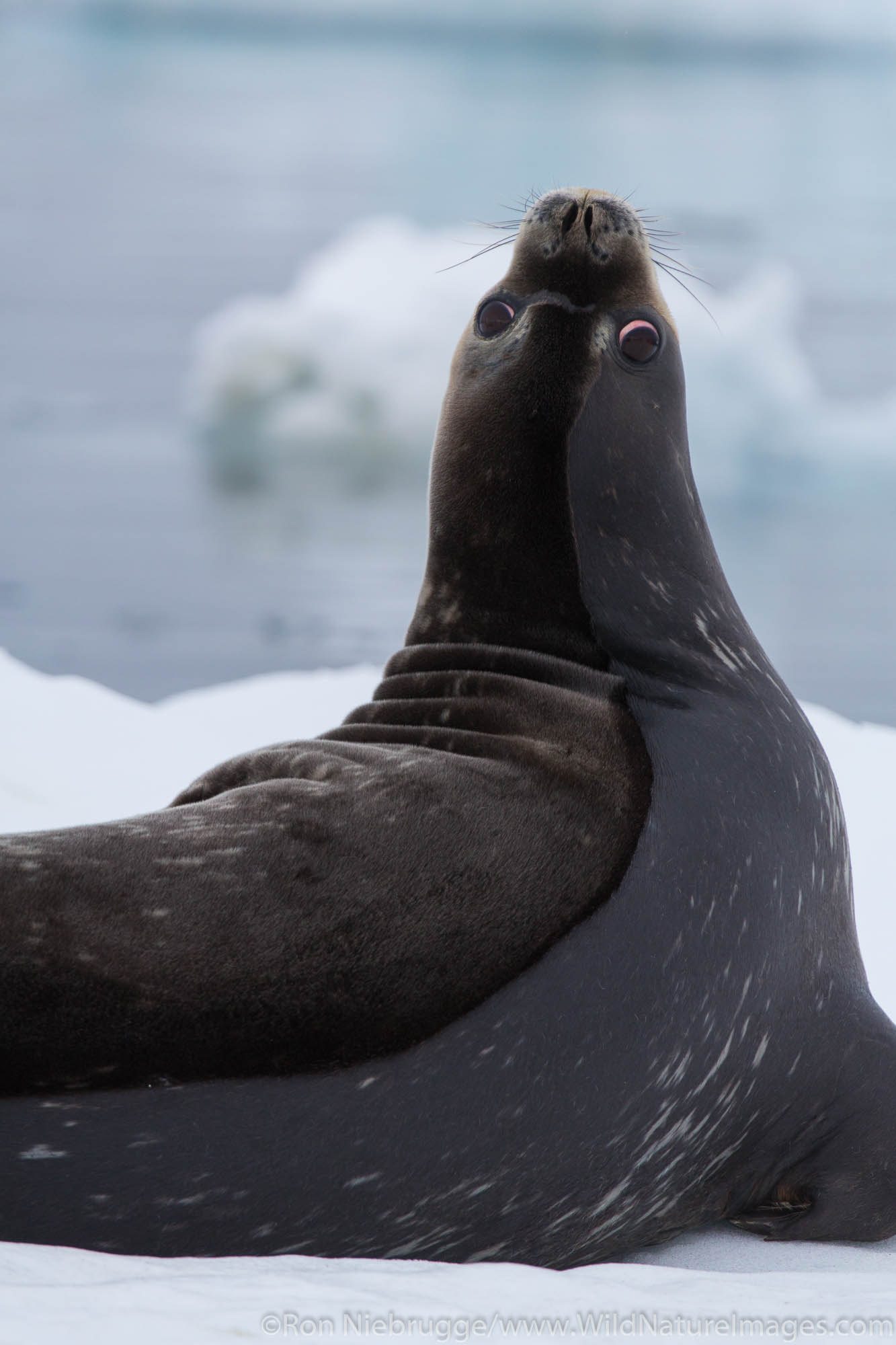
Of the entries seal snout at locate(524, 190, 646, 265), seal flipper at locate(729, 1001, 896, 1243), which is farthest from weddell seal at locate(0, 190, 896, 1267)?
seal snout at locate(524, 190, 646, 265)

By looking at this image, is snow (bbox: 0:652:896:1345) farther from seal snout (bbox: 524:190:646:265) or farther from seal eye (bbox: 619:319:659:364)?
seal snout (bbox: 524:190:646:265)

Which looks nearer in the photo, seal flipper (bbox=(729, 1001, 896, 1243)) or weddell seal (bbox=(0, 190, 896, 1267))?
weddell seal (bbox=(0, 190, 896, 1267))

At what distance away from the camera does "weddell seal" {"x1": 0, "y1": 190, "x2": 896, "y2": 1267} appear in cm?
156

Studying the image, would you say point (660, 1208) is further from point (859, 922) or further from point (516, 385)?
point (859, 922)

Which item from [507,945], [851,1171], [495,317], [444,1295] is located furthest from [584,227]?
[444,1295]

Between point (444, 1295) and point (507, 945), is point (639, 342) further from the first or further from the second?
point (444, 1295)

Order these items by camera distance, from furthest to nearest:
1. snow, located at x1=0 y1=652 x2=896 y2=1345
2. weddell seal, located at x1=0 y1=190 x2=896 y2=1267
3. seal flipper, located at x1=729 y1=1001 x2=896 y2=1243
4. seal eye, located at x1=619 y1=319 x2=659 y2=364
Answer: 1. seal eye, located at x1=619 y1=319 x2=659 y2=364
2. seal flipper, located at x1=729 y1=1001 x2=896 y2=1243
3. weddell seal, located at x1=0 y1=190 x2=896 y2=1267
4. snow, located at x1=0 y1=652 x2=896 y2=1345

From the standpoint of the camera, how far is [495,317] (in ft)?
8.39

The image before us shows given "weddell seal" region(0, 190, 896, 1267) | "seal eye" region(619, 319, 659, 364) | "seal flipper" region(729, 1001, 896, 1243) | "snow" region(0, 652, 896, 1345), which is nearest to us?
"snow" region(0, 652, 896, 1345)

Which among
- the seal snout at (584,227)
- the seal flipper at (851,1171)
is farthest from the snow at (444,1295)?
the seal snout at (584,227)

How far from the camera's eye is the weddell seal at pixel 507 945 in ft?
5.13

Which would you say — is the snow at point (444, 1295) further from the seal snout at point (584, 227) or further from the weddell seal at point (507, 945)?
the seal snout at point (584, 227)

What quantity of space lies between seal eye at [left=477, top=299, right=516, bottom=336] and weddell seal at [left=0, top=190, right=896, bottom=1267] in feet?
0.31

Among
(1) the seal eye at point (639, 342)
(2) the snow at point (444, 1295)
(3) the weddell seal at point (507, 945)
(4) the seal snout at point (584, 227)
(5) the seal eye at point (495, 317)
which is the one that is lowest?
(2) the snow at point (444, 1295)
